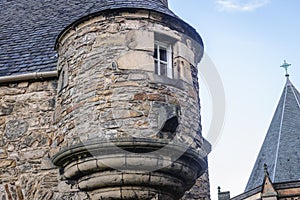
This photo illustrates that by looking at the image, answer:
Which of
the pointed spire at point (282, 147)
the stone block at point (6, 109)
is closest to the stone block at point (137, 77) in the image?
the stone block at point (6, 109)

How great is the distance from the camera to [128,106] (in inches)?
222

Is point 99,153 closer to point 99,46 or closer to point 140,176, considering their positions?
point 140,176

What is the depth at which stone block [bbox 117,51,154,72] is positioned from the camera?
5855 mm

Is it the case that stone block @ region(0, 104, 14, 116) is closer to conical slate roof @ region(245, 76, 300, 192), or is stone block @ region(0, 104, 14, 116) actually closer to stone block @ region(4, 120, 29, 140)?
stone block @ region(4, 120, 29, 140)

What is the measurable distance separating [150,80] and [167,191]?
1.44 m

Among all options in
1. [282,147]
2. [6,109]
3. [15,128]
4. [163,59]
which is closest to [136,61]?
[163,59]

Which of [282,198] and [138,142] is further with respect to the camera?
[282,198]

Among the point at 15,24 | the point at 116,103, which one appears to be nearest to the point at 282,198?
the point at 15,24

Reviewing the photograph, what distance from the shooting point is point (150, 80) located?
19.2 ft

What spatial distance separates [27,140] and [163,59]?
228 cm

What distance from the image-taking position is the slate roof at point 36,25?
7.00 m

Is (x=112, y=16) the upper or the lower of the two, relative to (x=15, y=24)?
lower

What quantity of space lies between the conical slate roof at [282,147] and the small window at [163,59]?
19.0 metres

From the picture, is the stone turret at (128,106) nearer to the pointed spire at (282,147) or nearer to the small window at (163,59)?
the small window at (163,59)
